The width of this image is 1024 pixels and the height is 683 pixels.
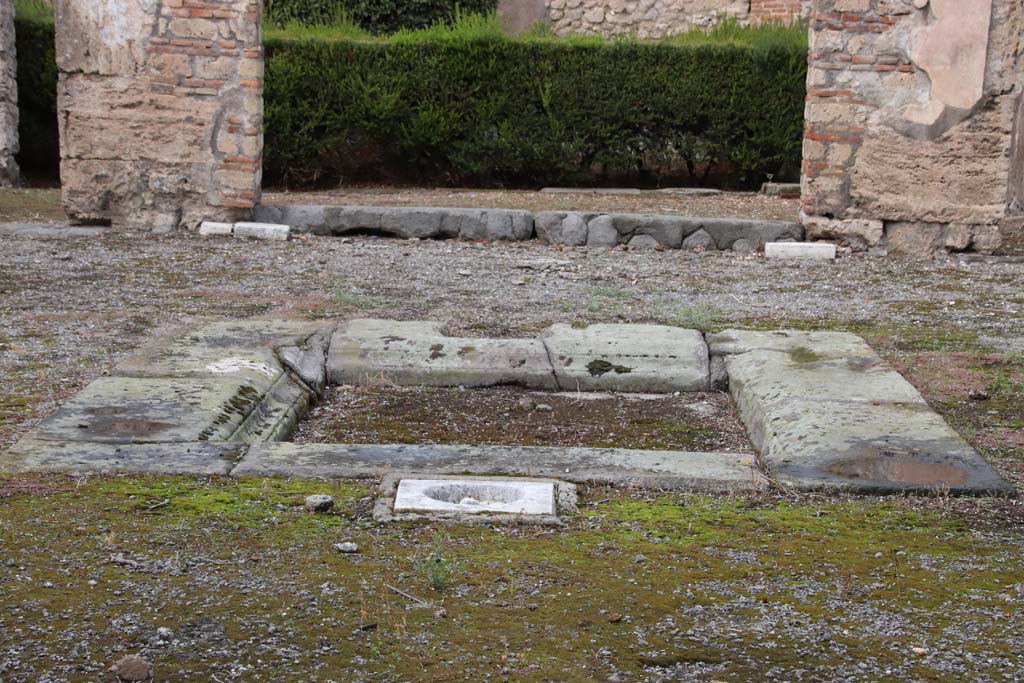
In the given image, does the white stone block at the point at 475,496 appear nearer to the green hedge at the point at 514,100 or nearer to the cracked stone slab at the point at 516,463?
the cracked stone slab at the point at 516,463

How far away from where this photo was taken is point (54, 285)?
6152 millimetres

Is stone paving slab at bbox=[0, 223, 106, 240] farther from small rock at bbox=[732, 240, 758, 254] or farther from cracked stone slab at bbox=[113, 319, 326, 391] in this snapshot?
small rock at bbox=[732, 240, 758, 254]

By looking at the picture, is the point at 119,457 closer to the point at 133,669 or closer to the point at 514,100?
the point at 133,669

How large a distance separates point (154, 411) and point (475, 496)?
1.18m

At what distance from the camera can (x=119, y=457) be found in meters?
3.17

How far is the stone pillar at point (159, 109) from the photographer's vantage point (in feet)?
26.3

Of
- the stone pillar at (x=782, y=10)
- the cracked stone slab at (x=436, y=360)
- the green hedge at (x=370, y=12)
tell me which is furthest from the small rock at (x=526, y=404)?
the stone pillar at (x=782, y=10)

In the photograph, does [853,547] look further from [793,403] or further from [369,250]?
[369,250]

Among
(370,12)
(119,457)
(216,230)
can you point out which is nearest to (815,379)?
(119,457)

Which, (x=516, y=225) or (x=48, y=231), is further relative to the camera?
(x=516, y=225)

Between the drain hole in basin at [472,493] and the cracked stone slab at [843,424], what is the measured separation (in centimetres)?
76

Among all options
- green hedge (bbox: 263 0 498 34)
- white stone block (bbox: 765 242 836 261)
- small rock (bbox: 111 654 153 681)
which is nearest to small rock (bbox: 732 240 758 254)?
white stone block (bbox: 765 242 836 261)

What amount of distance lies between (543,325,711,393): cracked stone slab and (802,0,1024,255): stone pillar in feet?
11.6

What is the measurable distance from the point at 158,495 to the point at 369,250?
502cm
